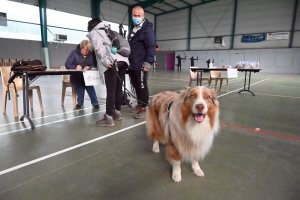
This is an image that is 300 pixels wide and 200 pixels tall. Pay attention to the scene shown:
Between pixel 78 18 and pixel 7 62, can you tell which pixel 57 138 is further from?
pixel 78 18

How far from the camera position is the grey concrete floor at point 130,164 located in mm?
1434

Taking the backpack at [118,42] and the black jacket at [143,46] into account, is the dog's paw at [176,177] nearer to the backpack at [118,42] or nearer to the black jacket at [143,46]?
the backpack at [118,42]

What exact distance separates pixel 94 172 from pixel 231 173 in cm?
128

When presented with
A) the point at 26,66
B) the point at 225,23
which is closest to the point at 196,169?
the point at 26,66

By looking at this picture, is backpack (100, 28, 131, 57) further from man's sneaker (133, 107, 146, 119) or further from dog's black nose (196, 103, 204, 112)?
dog's black nose (196, 103, 204, 112)

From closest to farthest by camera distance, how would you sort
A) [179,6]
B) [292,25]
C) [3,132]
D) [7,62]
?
[3,132], [7,62], [292,25], [179,6]

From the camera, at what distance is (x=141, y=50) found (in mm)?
3260

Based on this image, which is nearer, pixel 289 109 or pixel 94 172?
pixel 94 172

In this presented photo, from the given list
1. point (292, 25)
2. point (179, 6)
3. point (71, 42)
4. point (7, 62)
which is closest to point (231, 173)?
point (7, 62)

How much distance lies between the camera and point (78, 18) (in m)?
16.8

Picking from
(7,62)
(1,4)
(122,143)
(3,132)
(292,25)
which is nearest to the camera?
(122,143)

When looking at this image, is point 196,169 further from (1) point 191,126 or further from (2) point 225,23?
(2) point 225,23

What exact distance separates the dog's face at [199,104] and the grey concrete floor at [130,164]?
58 centimetres

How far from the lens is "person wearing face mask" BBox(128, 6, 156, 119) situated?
3.13 m
